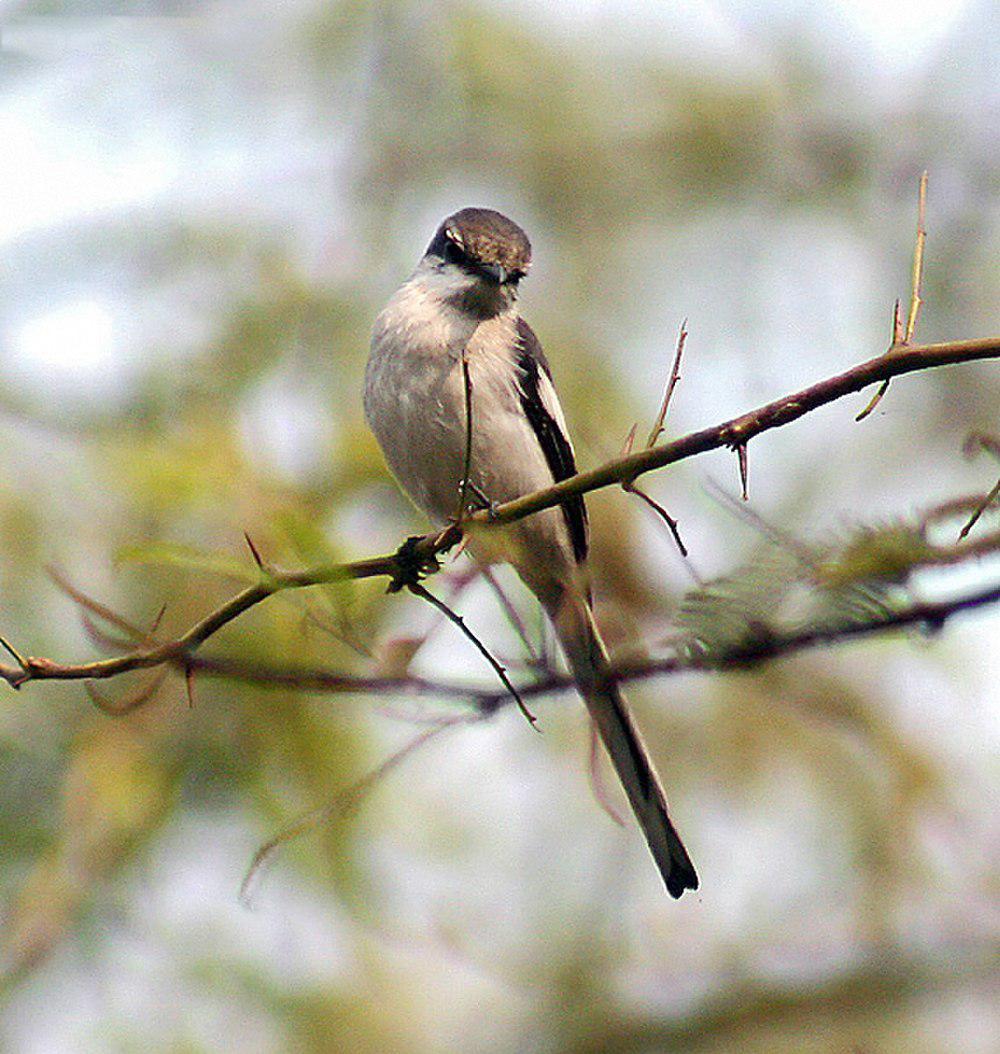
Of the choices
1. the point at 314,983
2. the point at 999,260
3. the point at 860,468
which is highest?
the point at 999,260

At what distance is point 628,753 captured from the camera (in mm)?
3861

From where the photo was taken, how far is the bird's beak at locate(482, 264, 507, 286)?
4.58m

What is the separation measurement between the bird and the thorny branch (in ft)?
5.33

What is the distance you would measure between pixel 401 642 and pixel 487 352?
7.20 ft

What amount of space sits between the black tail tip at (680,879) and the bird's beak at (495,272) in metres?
2.07

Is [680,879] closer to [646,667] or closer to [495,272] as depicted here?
[646,667]

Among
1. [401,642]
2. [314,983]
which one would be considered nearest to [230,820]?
[314,983]

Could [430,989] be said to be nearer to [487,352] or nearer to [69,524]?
[69,524]

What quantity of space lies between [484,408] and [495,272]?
0.46m

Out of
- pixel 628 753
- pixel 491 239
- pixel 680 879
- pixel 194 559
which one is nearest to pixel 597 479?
pixel 194 559


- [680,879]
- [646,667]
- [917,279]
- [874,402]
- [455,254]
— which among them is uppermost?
[455,254]

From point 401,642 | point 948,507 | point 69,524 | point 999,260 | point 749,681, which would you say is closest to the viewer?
point 948,507

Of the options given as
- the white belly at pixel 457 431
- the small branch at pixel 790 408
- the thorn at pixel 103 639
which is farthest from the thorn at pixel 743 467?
the white belly at pixel 457 431

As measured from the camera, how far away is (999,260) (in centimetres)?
847
